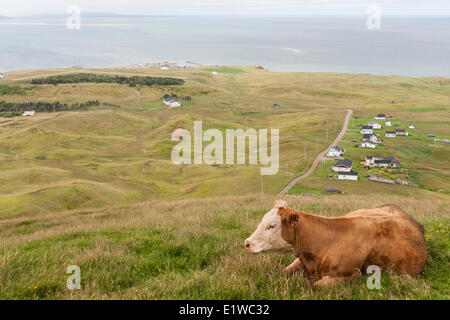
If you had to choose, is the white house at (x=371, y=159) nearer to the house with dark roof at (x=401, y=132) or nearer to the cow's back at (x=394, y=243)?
the house with dark roof at (x=401, y=132)

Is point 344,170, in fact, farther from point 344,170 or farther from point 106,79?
point 106,79

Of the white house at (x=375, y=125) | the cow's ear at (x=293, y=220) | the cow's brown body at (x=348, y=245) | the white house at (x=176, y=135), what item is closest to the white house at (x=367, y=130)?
the white house at (x=375, y=125)

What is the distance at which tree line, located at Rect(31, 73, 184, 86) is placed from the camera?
575 ft

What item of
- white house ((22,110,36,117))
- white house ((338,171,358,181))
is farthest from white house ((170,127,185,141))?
white house ((22,110,36,117))

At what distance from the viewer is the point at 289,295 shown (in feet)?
21.3

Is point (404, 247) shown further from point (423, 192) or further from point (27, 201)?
point (423, 192)

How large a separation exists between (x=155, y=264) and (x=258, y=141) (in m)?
100

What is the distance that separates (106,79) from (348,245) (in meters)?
189

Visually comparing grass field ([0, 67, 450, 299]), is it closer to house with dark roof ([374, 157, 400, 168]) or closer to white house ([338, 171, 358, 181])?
white house ([338, 171, 358, 181])

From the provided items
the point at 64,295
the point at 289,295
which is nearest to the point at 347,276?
the point at 289,295

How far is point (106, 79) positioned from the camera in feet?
593

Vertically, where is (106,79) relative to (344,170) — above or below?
above

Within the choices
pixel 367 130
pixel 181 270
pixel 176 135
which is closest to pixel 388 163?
pixel 367 130

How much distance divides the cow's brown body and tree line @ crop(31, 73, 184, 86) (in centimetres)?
17988
